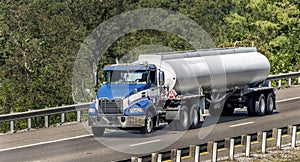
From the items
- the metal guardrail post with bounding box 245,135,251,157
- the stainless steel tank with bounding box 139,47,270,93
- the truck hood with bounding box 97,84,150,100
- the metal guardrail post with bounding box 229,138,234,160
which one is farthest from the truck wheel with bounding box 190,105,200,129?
the metal guardrail post with bounding box 229,138,234,160

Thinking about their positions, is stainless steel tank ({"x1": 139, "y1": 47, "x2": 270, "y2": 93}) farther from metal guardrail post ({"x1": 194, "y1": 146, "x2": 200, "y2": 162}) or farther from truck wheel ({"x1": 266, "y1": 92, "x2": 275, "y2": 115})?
metal guardrail post ({"x1": 194, "y1": 146, "x2": 200, "y2": 162})

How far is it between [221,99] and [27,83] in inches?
1529

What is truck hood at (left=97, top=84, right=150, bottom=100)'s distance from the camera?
27.2 metres

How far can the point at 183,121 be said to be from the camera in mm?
29172

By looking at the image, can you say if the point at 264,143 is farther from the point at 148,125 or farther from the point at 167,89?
the point at 167,89

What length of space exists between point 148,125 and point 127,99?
4.66 ft

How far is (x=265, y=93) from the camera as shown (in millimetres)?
34906

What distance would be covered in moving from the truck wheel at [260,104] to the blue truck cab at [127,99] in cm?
705

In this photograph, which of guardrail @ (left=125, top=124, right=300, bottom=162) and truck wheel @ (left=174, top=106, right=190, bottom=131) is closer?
guardrail @ (left=125, top=124, right=300, bottom=162)

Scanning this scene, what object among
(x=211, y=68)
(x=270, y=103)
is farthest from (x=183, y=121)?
(x=270, y=103)

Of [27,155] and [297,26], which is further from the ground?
[297,26]

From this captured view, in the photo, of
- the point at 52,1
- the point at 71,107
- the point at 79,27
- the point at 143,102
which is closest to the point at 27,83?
the point at 79,27

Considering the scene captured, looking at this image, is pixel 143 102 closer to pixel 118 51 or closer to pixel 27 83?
pixel 27 83

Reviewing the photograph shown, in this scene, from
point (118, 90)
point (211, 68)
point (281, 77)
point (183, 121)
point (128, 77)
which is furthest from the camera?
point (281, 77)
